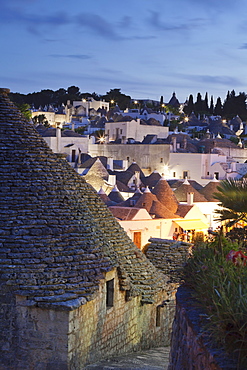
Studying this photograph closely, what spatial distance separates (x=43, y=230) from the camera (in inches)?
434

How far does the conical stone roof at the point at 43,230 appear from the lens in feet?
34.4

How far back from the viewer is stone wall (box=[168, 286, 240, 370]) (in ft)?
19.2

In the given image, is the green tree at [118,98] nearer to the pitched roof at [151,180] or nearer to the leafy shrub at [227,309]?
the pitched roof at [151,180]

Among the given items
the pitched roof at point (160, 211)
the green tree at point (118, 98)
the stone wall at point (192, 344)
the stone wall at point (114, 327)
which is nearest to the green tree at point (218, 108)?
the green tree at point (118, 98)

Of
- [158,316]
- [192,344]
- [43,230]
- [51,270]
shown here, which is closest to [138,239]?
[158,316]

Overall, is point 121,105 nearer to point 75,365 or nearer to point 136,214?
point 136,214

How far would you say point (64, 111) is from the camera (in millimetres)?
122625

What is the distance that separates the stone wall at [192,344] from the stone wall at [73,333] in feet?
6.98

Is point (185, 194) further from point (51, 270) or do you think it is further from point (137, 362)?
point (51, 270)

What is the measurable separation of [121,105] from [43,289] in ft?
444

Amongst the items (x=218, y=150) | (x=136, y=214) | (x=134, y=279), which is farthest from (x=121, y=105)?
(x=134, y=279)

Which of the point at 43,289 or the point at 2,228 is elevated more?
the point at 2,228

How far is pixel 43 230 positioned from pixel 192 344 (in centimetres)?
473

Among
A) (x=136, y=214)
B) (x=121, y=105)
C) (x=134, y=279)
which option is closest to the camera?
(x=134, y=279)
